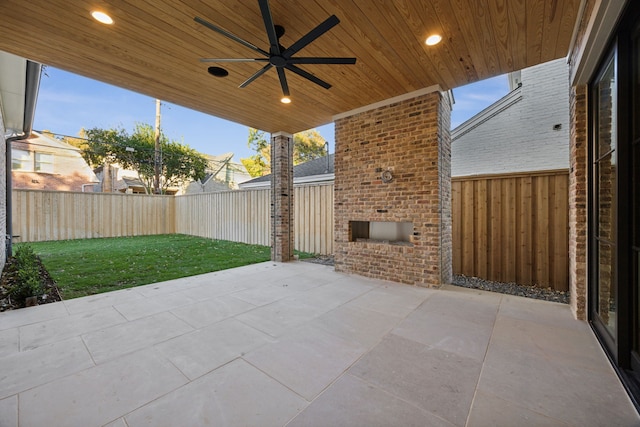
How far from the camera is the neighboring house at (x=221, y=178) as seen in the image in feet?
Answer: 57.7

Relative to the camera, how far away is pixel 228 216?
9172mm

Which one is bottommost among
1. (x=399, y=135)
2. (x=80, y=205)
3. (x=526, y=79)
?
(x=80, y=205)

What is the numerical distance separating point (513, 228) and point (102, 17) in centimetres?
577

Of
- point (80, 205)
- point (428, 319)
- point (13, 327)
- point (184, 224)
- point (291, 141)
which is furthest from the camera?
point (184, 224)

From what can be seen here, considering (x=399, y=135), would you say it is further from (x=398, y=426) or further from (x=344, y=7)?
(x=398, y=426)

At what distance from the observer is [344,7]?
219cm

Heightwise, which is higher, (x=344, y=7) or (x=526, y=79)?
(x=526, y=79)

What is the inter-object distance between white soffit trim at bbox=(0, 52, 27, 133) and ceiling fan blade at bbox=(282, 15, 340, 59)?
393 cm

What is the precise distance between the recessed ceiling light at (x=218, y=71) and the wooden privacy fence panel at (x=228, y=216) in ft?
15.8

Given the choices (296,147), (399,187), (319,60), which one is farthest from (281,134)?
(296,147)

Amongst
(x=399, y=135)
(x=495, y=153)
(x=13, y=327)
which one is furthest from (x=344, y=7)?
(x=495, y=153)

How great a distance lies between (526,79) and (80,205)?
535 inches

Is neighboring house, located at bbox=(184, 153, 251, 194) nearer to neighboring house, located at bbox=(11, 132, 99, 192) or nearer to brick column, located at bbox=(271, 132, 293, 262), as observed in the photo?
neighboring house, located at bbox=(11, 132, 99, 192)

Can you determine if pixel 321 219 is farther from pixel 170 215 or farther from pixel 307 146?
pixel 307 146
